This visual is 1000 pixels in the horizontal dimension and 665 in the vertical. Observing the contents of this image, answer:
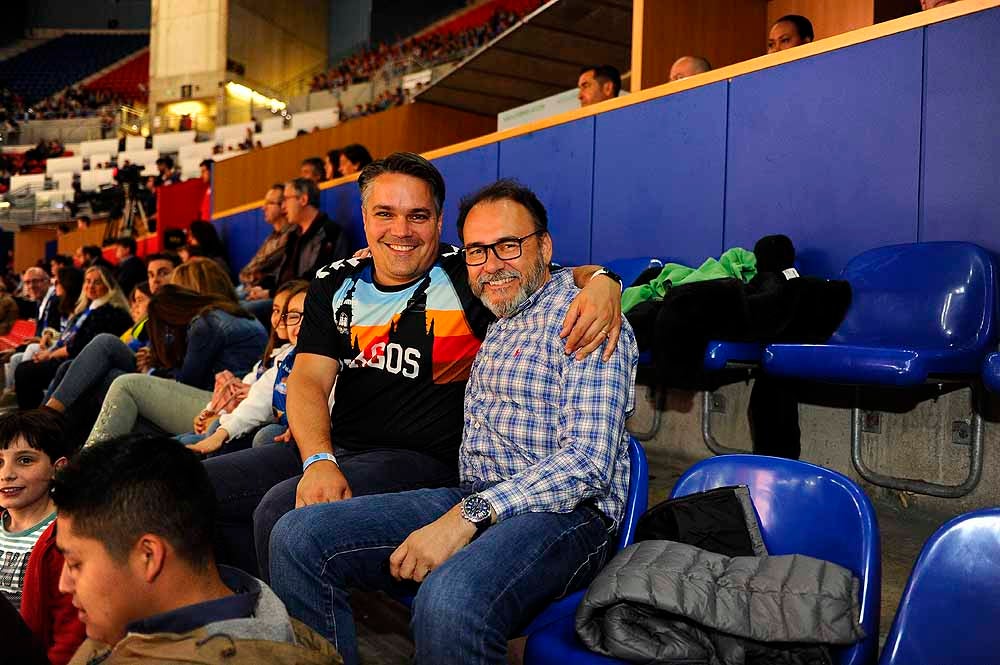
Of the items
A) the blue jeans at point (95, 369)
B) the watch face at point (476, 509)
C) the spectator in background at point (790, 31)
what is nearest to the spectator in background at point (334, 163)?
the blue jeans at point (95, 369)

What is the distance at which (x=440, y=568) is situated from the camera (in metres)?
1.22

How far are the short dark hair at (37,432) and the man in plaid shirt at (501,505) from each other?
2.73 feet

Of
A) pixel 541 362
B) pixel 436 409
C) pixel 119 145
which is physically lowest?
pixel 436 409

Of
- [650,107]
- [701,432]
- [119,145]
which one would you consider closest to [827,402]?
[701,432]

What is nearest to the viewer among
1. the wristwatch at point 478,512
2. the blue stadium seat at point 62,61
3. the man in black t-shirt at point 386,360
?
the wristwatch at point 478,512

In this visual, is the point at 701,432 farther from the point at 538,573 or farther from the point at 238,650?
the point at 238,650

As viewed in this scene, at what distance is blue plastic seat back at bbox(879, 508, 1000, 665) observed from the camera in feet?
3.18

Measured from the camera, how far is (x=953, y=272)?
7.13 ft

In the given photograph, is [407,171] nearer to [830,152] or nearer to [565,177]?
[830,152]

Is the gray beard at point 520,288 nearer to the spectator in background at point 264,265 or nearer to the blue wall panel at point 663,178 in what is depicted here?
the blue wall panel at point 663,178

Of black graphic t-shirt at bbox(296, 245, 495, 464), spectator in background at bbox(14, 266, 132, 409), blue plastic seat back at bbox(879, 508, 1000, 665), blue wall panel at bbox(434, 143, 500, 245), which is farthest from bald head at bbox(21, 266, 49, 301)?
blue plastic seat back at bbox(879, 508, 1000, 665)

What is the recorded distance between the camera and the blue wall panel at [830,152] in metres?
2.42

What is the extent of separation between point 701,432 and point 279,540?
2.23 m

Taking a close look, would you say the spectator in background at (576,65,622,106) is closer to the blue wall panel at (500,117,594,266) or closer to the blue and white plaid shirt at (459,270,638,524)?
the blue wall panel at (500,117,594,266)
